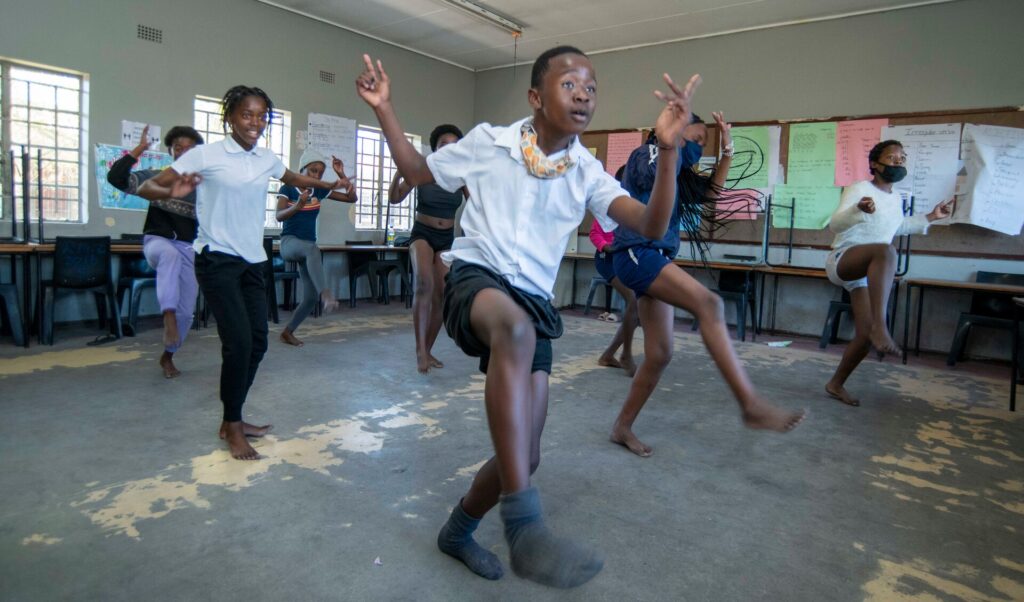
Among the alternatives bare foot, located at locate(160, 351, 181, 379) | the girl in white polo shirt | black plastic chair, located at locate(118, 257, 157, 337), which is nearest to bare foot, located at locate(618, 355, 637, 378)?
the girl in white polo shirt

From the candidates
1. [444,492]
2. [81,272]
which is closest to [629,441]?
[444,492]

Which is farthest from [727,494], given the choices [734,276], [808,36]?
[808,36]

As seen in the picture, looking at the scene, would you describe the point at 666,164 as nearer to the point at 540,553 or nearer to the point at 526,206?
the point at 526,206

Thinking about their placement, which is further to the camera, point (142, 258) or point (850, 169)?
point (850, 169)

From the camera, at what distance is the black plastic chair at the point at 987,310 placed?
234 inches

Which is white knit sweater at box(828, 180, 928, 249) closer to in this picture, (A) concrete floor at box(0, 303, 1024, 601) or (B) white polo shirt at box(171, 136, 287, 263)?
(A) concrete floor at box(0, 303, 1024, 601)

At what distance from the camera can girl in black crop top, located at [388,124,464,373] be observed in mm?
4496

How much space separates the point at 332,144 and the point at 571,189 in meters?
7.34

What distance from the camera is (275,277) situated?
715 cm

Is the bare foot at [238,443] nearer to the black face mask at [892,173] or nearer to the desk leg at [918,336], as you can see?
the black face mask at [892,173]

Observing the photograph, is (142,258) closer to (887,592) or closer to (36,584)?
(36,584)

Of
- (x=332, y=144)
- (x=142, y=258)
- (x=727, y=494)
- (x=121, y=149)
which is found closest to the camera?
(x=727, y=494)

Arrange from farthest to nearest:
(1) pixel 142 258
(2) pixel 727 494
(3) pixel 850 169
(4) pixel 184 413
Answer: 1. (3) pixel 850 169
2. (1) pixel 142 258
3. (4) pixel 184 413
4. (2) pixel 727 494

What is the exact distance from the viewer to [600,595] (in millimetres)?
1764
